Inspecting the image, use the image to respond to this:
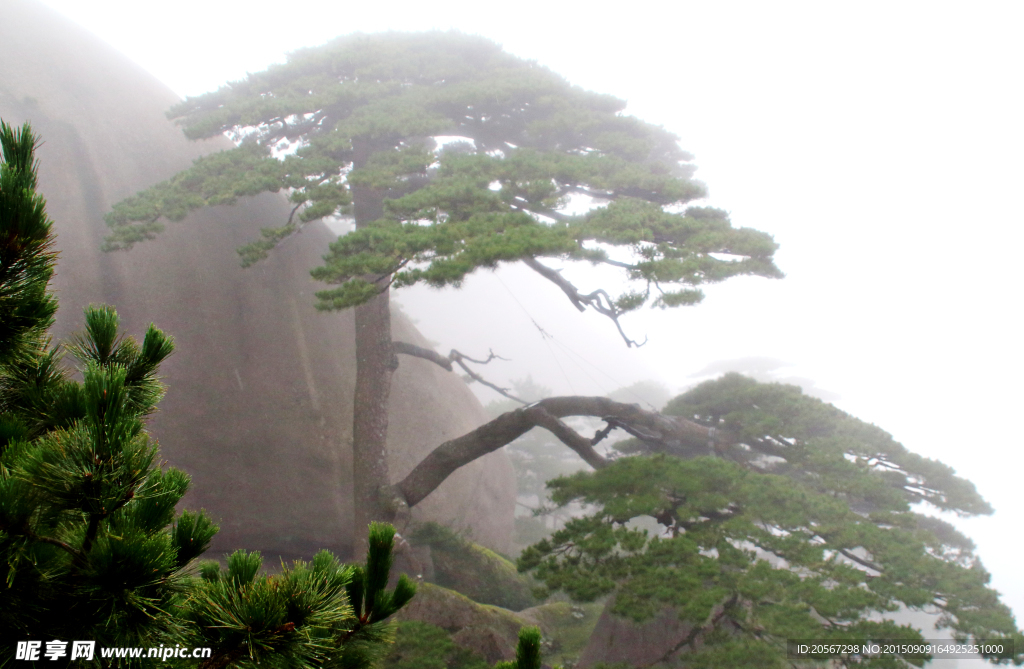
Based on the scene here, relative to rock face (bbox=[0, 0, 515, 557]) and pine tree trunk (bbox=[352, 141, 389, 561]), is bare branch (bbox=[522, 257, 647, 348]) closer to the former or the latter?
pine tree trunk (bbox=[352, 141, 389, 561])

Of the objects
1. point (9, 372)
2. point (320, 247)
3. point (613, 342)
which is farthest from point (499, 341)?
point (9, 372)

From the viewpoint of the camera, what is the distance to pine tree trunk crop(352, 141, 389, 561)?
21.6ft

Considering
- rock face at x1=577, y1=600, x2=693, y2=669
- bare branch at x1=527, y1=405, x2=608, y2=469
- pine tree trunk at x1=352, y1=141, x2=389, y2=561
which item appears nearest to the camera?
rock face at x1=577, y1=600, x2=693, y2=669

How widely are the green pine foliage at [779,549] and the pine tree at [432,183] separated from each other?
67.9 inches

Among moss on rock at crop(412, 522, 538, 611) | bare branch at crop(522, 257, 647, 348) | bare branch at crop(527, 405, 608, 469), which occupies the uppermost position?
bare branch at crop(522, 257, 647, 348)

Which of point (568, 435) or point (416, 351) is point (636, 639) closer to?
point (568, 435)

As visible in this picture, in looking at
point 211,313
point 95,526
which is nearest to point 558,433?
point 211,313

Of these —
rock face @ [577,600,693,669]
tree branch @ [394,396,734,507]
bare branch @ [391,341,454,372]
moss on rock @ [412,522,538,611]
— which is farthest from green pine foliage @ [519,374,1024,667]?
moss on rock @ [412,522,538,611]

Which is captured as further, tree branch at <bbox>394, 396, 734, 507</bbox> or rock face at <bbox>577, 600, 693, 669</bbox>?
tree branch at <bbox>394, 396, 734, 507</bbox>

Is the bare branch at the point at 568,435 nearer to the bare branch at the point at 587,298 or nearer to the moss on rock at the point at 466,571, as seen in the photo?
the bare branch at the point at 587,298

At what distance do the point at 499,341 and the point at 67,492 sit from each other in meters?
32.4

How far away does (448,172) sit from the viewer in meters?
6.14

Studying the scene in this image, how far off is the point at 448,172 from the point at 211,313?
4.24 metres

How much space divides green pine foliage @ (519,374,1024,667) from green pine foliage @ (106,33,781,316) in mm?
1737
